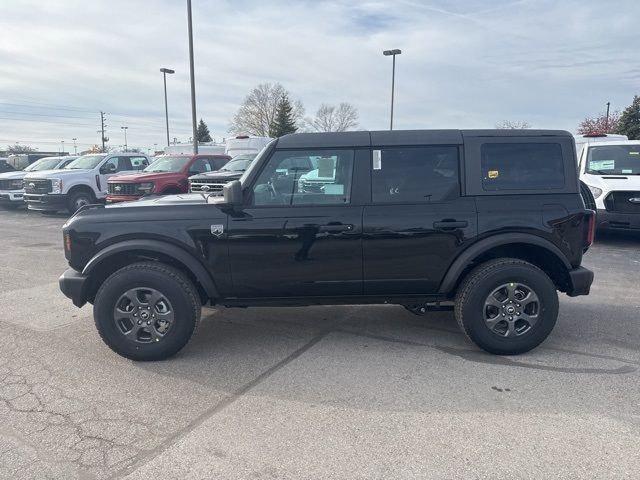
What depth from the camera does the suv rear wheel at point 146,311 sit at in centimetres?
396

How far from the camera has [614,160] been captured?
9617mm

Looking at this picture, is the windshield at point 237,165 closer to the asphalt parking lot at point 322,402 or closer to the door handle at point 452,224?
the asphalt parking lot at point 322,402

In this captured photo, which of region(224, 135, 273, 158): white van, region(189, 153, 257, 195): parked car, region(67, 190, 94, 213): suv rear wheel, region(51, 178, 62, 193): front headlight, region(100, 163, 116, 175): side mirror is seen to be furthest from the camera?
region(224, 135, 273, 158): white van

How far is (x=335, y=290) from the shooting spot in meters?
4.13

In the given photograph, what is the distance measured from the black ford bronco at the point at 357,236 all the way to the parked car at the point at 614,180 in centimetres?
494

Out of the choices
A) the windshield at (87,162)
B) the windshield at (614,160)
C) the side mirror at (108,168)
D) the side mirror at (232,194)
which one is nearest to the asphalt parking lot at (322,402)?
the side mirror at (232,194)

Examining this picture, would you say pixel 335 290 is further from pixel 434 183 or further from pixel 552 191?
→ pixel 552 191

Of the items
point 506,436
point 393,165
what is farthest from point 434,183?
point 506,436

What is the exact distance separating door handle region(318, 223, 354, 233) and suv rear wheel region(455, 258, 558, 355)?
3.67 feet

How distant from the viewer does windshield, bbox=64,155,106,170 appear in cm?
1489

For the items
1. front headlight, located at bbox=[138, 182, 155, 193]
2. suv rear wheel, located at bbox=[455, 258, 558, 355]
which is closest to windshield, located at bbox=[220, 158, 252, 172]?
front headlight, located at bbox=[138, 182, 155, 193]

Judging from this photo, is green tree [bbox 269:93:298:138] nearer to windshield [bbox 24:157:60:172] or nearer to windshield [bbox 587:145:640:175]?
windshield [bbox 24:157:60:172]

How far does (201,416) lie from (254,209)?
5.45 ft

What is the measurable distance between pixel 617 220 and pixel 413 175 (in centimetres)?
651
